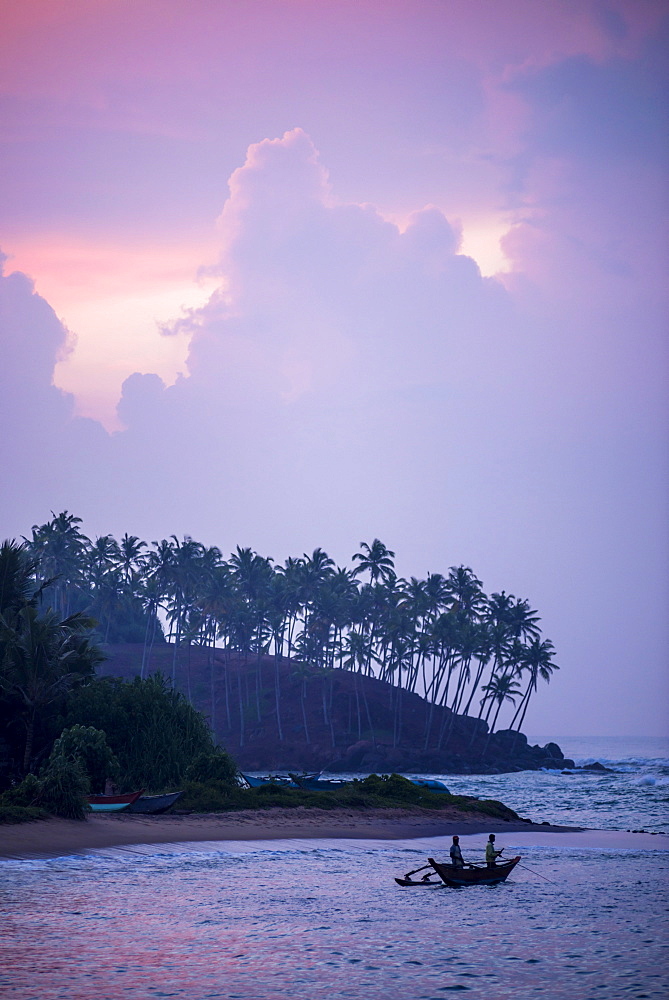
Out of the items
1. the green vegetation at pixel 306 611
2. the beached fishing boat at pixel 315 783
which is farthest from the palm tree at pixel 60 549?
the beached fishing boat at pixel 315 783

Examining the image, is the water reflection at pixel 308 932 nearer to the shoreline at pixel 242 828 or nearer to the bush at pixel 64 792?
the shoreline at pixel 242 828

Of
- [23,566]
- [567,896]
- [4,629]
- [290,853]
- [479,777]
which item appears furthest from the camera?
[479,777]

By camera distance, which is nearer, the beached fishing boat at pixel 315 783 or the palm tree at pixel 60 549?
the beached fishing boat at pixel 315 783

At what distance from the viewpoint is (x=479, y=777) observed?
332ft

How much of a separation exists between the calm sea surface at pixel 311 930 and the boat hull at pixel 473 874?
31 centimetres

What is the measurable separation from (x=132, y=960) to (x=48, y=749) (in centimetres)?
2837

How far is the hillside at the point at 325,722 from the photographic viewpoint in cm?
11025

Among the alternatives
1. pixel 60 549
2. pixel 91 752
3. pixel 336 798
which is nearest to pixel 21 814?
pixel 91 752

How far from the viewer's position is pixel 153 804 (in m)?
38.8

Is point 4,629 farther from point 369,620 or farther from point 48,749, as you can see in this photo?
point 369,620

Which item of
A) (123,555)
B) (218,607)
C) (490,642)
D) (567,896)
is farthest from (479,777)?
(567,896)

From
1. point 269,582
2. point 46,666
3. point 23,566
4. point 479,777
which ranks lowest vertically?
point 479,777

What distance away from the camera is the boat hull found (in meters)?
26.7

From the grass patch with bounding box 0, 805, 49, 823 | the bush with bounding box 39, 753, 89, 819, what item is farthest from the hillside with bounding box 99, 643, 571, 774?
the grass patch with bounding box 0, 805, 49, 823
